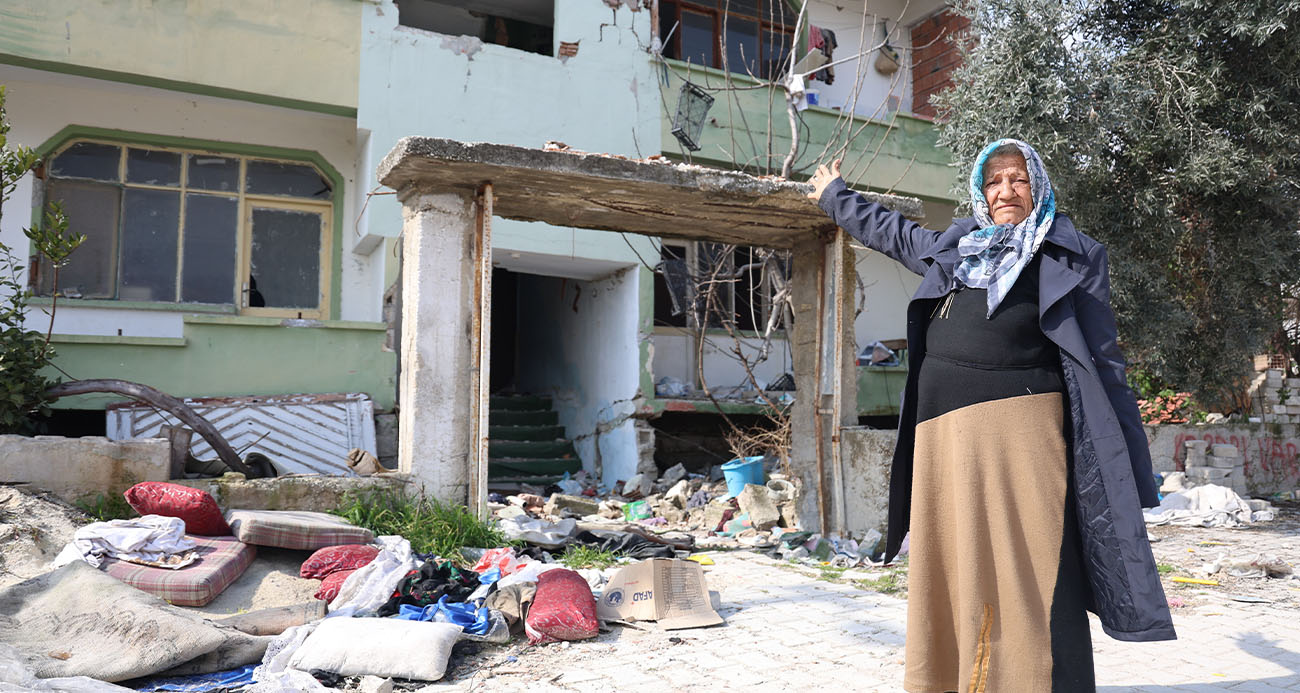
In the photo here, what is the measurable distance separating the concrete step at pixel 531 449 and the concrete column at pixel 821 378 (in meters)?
4.85

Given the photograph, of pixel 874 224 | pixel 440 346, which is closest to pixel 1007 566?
pixel 874 224

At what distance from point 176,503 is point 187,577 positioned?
29.2 inches

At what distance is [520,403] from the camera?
12.8 metres

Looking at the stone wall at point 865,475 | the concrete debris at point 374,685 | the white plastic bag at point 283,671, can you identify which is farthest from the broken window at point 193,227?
the concrete debris at point 374,685

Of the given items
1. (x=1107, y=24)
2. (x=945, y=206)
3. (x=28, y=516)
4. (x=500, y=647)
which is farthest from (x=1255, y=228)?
(x=28, y=516)

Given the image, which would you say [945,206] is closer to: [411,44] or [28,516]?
[411,44]

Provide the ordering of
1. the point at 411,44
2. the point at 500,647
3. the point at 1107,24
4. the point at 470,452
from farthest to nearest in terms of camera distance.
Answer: the point at 411,44, the point at 1107,24, the point at 470,452, the point at 500,647

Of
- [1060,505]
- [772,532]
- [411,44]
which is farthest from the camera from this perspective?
[411,44]

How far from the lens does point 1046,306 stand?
8.29 ft

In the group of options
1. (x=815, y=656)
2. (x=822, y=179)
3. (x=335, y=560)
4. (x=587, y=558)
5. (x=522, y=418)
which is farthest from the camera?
(x=522, y=418)

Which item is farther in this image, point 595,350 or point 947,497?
point 595,350

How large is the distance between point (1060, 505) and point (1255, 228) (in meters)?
8.02

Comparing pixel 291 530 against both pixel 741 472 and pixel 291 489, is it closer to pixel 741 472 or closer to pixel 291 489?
pixel 291 489

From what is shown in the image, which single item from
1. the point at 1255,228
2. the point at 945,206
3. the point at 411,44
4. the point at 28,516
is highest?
the point at 411,44
